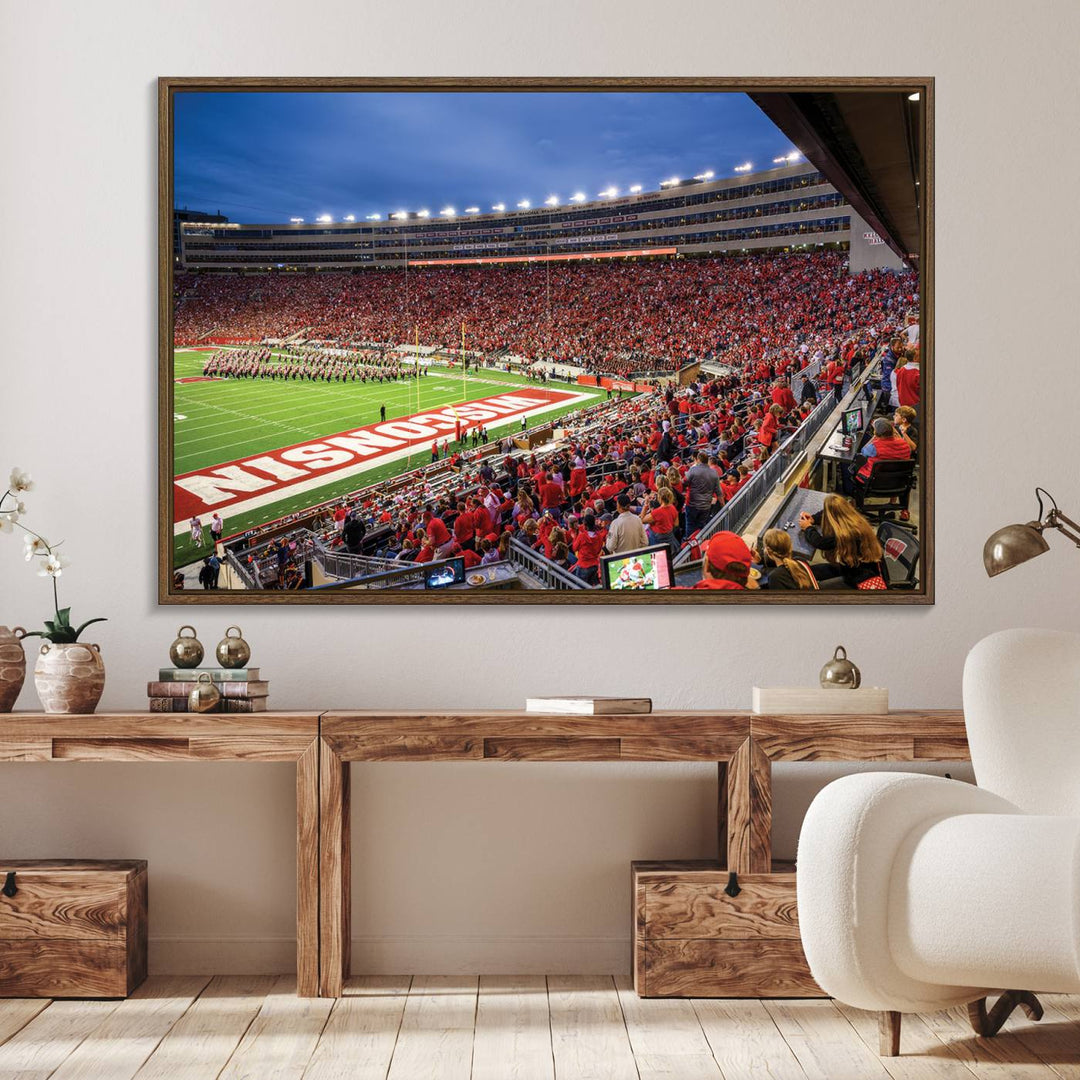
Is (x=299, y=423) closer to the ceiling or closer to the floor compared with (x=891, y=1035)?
closer to the ceiling

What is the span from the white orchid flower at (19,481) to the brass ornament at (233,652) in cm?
64

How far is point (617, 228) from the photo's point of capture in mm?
3262

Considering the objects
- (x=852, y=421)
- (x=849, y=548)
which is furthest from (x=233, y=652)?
(x=852, y=421)

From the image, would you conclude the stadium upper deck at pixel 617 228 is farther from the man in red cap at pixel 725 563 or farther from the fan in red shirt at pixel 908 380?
the man in red cap at pixel 725 563

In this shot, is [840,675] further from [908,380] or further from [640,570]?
[908,380]

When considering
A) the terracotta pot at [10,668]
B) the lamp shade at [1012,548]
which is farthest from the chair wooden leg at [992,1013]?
the terracotta pot at [10,668]

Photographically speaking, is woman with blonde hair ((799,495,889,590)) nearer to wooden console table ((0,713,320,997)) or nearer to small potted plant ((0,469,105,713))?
wooden console table ((0,713,320,997))

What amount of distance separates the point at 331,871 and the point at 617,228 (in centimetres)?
185

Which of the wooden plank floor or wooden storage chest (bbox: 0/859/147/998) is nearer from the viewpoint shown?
the wooden plank floor

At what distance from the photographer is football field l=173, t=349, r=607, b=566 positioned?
3.28 m

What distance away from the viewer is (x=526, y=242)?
10.7 feet

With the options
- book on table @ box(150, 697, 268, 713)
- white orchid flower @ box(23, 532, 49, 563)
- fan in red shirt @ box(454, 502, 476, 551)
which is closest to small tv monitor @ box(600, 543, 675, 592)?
fan in red shirt @ box(454, 502, 476, 551)

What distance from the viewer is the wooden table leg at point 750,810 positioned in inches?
112

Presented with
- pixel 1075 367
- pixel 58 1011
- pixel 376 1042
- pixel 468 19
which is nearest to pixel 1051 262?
pixel 1075 367
